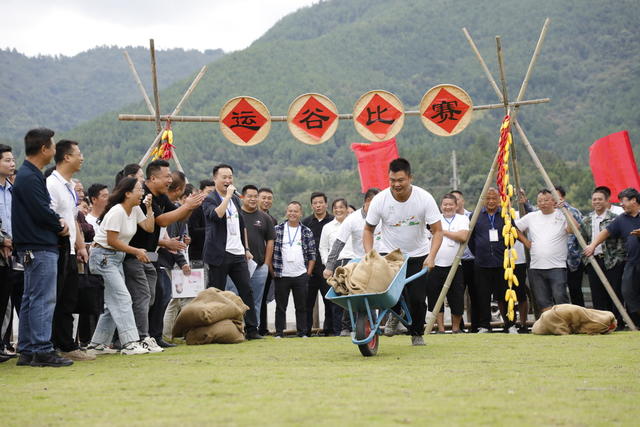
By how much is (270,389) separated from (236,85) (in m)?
82.6

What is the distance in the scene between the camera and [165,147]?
11.5 m

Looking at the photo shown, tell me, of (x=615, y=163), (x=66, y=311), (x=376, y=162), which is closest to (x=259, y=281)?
(x=66, y=311)

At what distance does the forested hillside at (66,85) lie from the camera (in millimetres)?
123812

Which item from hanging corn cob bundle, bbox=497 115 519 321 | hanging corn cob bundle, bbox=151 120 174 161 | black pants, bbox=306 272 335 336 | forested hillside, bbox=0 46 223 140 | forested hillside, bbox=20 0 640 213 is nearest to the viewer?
hanging corn cob bundle, bbox=497 115 519 321

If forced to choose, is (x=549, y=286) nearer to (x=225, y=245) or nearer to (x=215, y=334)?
(x=225, y=245)

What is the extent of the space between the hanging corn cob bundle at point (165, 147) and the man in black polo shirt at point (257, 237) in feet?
3.68

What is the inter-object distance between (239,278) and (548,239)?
3.98 m

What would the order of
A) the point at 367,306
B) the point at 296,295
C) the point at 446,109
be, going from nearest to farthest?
the point at 367,306, the point at 296,295, the point at 446,109

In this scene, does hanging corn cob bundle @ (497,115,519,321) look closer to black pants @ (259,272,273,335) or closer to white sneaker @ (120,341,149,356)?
black pants @ (259,272,273,335)

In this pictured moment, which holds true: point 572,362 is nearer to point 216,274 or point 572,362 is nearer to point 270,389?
point 270,389

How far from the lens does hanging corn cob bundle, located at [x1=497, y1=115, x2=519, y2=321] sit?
1088cm

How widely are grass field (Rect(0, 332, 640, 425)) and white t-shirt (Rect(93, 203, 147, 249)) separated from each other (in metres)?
1.10

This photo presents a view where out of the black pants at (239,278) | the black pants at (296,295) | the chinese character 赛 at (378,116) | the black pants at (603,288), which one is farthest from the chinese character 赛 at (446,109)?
the black pants at (239,278)

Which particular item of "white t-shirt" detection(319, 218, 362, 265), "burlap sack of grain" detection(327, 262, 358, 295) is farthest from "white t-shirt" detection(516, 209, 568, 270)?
"burlap sack of grain" detection(327, 262, 358, 295)
